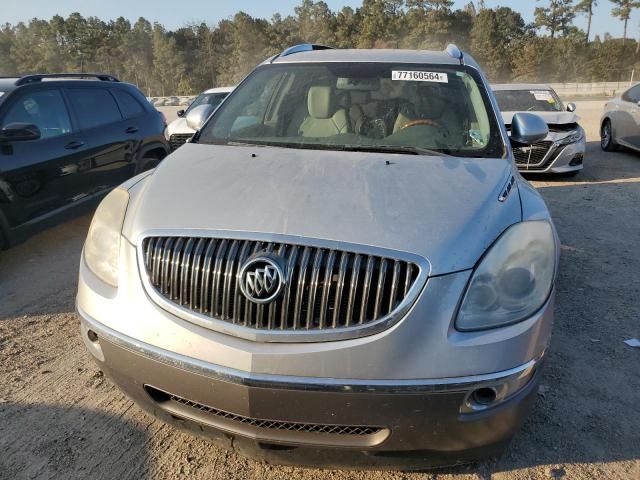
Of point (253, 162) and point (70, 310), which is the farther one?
point (70, 310)

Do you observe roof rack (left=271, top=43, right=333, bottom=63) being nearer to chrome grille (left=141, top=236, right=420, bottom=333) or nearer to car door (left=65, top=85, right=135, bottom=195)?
chrome grille (left=141, top=236, right=420, bottom=333)

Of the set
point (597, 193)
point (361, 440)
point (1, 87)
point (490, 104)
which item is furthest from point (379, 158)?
point (597, 193)

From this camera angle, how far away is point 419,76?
349 cm

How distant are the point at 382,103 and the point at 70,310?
2751 millimetres

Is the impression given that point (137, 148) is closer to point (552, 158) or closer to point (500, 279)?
point (500, 279)

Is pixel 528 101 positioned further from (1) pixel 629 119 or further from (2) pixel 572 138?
(1) pixel 629 119

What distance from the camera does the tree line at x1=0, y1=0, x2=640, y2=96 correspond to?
67812 mm

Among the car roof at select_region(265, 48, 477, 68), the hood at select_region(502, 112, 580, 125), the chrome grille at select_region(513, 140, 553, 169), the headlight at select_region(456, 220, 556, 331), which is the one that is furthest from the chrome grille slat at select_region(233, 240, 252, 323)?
the hood at select_region(502, 112, 580, 125)

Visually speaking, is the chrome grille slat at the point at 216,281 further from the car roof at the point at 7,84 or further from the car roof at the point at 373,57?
the car roof at the point at 7,84

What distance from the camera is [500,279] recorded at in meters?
2.01

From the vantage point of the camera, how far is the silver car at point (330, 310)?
6.13 feet

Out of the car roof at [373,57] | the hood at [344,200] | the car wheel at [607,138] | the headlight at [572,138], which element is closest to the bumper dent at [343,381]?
the hood at [344,200]

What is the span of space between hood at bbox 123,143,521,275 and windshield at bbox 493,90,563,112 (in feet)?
25.8

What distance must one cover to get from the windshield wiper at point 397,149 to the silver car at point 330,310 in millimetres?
386
